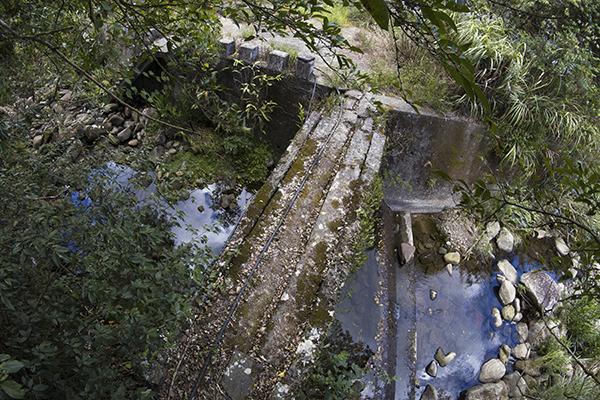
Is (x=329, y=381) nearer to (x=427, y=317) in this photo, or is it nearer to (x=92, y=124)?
(x=427, y=317)

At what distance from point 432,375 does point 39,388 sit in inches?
138

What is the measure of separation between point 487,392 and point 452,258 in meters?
1.38

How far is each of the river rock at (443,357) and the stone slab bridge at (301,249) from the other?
1.26 ft

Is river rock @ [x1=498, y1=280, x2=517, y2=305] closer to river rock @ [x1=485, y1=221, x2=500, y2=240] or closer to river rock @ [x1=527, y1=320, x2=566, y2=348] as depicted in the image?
river rock @ [x1=527, y1=320, x2=566, y2=348]

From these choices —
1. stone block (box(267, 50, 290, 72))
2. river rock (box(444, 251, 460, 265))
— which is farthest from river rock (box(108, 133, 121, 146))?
river rock (box(444, 251, 460, 265))

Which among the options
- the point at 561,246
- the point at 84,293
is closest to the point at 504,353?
the point at 561,246

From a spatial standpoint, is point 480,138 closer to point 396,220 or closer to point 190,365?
point 396,220

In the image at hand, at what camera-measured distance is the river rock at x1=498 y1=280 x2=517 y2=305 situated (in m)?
4.50

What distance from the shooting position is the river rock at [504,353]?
411 cm

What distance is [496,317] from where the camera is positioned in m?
4.39

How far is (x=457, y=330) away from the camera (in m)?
4.21

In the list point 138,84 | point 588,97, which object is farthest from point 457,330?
point 138,84

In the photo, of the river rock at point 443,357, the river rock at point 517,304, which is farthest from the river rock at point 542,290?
the river rock at point 443,357

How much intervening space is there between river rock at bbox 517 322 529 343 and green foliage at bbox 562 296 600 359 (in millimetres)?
403
